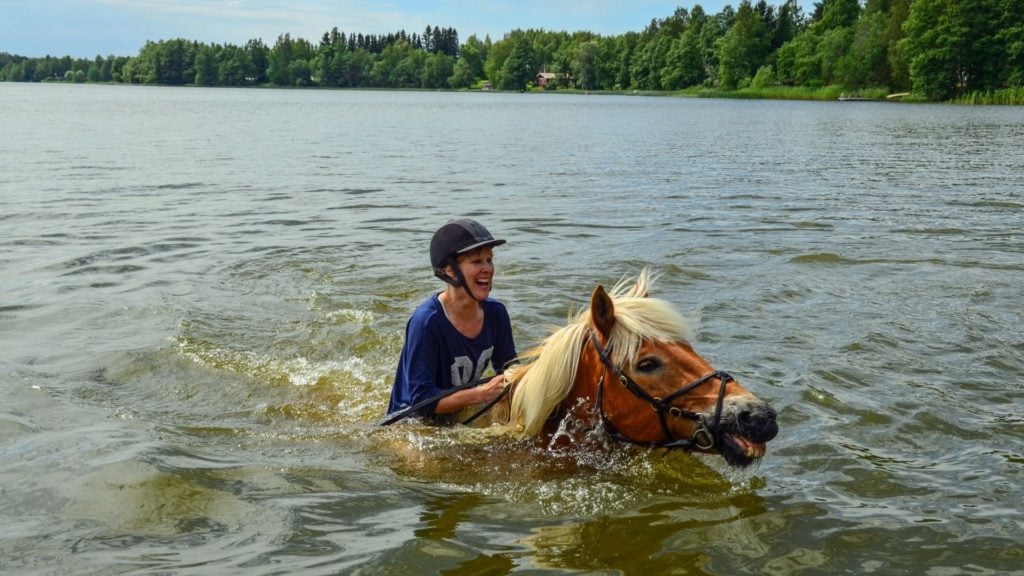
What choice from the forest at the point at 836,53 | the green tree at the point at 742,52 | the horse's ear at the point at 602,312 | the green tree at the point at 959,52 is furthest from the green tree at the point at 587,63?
the horse's ear at the point at 602,312

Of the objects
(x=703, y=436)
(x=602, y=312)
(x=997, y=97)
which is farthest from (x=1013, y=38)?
(x=703, y=436)

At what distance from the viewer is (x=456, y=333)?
20.9 ft

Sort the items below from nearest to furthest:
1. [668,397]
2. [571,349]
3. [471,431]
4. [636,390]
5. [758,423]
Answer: [758,423] → [668,397] → [636,390] → [571,349] → [471,431]

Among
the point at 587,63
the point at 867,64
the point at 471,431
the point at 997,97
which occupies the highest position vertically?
the point at 587,63

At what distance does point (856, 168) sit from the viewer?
28906mm

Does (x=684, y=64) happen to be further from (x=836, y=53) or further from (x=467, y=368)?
(x=467, y=368)

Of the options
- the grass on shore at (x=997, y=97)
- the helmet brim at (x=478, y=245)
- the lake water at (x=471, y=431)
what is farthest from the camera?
the grass on shore at (x=997, y=97)

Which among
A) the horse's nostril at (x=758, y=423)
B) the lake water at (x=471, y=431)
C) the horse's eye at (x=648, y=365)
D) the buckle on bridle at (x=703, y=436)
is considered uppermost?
the horse's eye at (x=648, y=365)

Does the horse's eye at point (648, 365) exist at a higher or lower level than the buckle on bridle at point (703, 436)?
higher

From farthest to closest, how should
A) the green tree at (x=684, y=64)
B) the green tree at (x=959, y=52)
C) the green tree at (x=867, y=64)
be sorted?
the green tree at (x=684, y=64) → the green tree at (x=867, y=64) → the green tree at (x=959, y=52)

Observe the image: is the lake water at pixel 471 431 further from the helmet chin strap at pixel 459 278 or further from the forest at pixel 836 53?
the forest at pixel 836 53

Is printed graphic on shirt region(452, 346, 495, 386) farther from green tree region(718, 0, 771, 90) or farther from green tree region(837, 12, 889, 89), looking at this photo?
green tree region(718, 0, 771, 90)

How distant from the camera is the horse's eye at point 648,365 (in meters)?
5.22

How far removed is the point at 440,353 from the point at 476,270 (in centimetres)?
72
